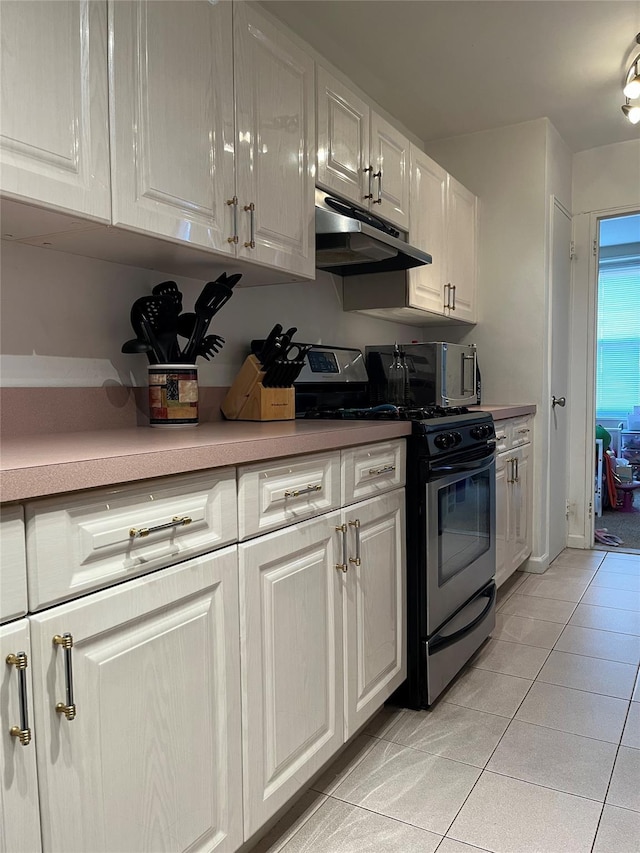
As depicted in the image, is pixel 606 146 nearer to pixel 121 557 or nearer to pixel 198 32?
pixel 198 32

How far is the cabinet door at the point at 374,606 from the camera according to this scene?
1.62m

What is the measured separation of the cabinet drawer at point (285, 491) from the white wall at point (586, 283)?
2.92 m

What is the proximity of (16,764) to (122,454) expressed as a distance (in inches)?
17.2

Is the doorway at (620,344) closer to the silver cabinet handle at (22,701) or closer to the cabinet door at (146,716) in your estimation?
the cabinet door at (146,716)

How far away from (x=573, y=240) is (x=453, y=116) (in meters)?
1.16

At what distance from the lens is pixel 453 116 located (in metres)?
3.29

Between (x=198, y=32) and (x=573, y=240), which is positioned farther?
(x=573, y=240)

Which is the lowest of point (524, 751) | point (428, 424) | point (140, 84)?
point (524, 751)

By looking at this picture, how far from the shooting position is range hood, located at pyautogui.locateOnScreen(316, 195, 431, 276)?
2000 mm

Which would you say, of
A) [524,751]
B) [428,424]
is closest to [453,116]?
[428,424]

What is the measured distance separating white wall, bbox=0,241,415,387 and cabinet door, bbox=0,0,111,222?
0.32m

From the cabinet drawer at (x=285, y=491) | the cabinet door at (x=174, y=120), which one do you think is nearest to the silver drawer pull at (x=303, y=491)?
the cabinet drawer at (x=285, y=491)

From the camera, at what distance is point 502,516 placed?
2.94 meters

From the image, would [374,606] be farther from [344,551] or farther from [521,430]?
[521,430]
